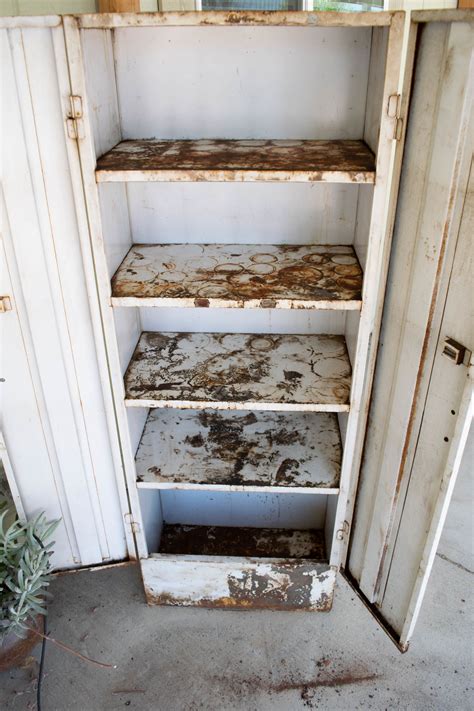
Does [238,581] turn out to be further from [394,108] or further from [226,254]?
[394,108]

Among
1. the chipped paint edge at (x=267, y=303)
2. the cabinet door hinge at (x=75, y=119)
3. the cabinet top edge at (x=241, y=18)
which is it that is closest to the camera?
the cabinet top edge at (x=241, y=18)

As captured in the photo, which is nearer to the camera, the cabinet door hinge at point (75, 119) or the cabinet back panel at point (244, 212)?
the cabinet door hinge at point (75, 119)

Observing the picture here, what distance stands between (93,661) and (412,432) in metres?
1.47

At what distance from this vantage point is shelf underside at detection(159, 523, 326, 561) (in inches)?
102

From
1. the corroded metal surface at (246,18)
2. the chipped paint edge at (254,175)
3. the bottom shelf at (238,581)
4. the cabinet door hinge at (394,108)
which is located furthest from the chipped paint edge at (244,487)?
the corroded metal surface at (246,18)

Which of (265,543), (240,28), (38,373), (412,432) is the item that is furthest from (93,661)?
(240,28)

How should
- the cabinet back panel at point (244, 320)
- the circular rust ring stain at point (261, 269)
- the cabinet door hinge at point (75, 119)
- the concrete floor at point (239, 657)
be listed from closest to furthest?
the cabinet door hinge at point (75, 119) → the circular rust ring stain at point (261, 269) → the concrete floor at point (239, 657) → the cabinet back panel at point (244, 320)

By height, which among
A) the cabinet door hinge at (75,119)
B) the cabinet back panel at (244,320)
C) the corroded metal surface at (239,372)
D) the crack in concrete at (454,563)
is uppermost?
the cabinet door hinge at (75,119)

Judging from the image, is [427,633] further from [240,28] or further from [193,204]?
[240,28]

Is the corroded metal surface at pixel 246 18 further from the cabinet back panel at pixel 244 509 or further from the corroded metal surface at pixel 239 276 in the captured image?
the cabinet back panel at pixel 244 509

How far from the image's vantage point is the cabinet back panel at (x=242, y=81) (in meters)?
1.76

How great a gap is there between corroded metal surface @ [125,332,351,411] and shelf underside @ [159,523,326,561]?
Result: 3.20 feet

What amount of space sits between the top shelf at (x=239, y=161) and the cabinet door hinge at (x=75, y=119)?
0.35 feet

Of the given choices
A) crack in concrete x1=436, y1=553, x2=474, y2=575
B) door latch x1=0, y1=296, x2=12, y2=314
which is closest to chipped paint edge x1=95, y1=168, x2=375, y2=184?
door latch x1=0, y1=296, x2=12, y2=314
